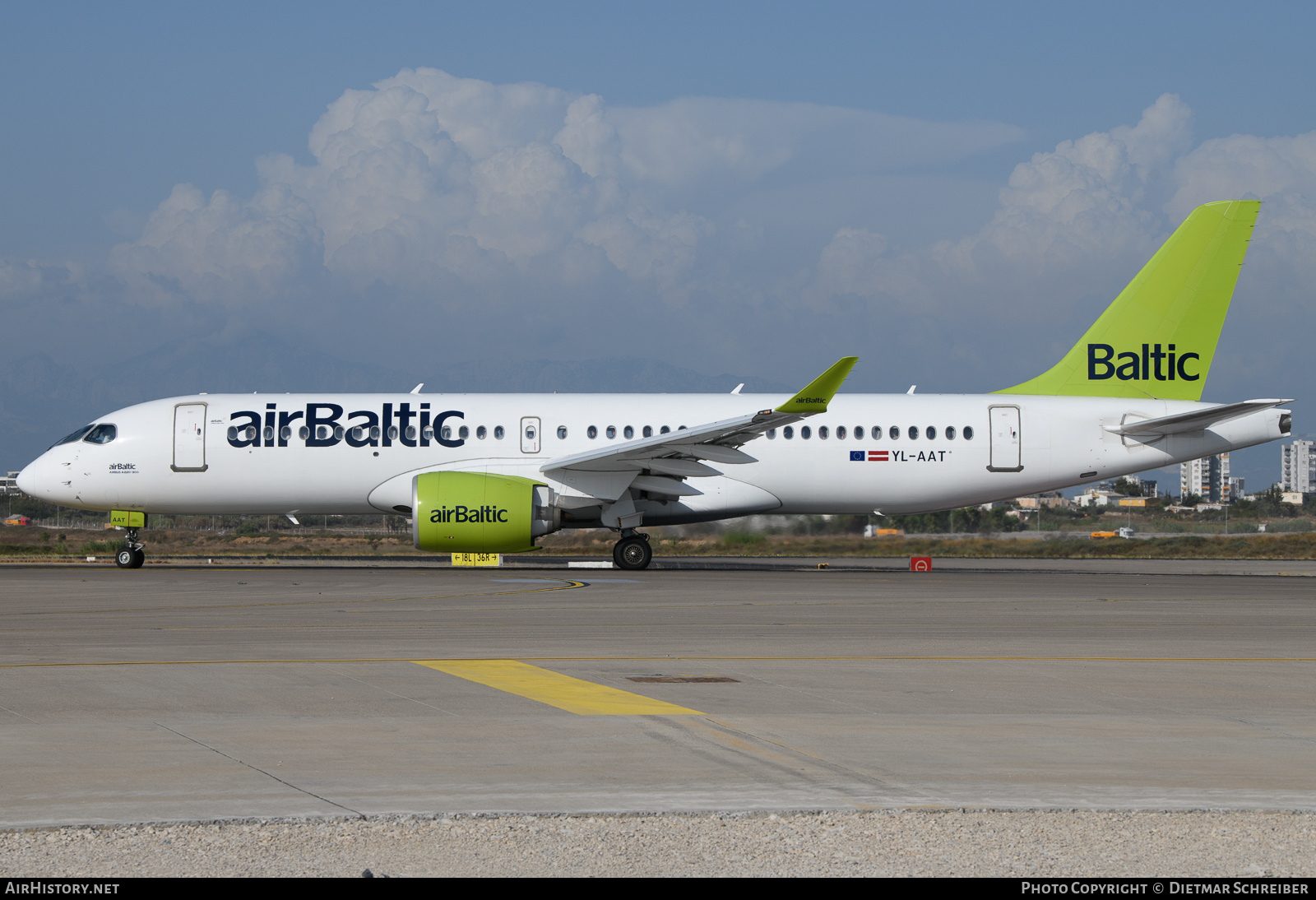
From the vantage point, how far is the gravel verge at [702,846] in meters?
4.85

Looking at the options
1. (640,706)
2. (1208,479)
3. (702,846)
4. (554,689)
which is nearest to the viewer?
(702,846)

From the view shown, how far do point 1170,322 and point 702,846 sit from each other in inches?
974

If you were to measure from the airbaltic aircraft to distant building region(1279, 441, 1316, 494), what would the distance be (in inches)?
5642

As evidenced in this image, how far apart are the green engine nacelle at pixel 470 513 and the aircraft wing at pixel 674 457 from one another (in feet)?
3.88

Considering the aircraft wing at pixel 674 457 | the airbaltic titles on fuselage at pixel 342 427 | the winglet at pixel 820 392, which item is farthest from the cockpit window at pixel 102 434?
the winglet at pixel 820 392

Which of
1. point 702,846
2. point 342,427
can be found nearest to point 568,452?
point 342,427

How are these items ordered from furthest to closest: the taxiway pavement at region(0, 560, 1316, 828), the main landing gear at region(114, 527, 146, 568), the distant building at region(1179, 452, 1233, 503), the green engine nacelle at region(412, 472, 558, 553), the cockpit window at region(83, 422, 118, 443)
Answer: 1. the distant building at region(1179, 452, 1233, 503)
2. the cockpit window at region(83, 422, 118, 443)
3. the main landing gear at region(114, 527, 146, 568)
4. the green engine nacelle at region(412, 472, 558, 553)
5. the taxiway pavement at region(0, 560, 1316, 828)

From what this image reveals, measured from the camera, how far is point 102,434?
26.5m

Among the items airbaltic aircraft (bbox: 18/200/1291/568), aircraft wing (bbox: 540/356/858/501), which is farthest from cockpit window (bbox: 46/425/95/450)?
aircraft wing (bbox: 540/356/858/501)

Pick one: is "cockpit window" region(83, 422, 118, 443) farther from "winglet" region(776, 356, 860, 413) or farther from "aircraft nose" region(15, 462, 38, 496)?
"winglet" region(776, 356, 860, 413)

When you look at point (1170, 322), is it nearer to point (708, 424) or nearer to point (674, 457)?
point (708, 424)

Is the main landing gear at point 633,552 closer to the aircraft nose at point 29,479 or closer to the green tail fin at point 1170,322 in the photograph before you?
the green tail fin at point 1170,322

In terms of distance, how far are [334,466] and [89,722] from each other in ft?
59.5

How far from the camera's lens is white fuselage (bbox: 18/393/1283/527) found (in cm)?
2594
